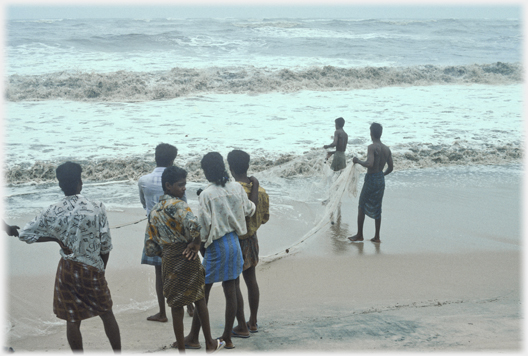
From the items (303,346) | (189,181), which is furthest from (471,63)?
(303,346)

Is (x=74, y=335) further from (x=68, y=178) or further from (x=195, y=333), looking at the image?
(x=68, y=178)

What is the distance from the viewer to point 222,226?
3.31 metres

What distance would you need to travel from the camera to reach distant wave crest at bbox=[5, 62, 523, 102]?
18.5 metres

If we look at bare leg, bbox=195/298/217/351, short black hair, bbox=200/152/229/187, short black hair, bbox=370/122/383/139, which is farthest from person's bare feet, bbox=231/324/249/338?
short black hair, bbox=370/122/383/139

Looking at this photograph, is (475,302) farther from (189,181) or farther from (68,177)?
(189,181)

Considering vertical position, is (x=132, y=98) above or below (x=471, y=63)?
below

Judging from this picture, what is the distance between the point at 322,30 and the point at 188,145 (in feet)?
92.7

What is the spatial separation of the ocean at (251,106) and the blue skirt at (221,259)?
4.44 ft

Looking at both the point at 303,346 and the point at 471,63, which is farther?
the point at 471,63

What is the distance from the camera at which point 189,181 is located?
365 inches

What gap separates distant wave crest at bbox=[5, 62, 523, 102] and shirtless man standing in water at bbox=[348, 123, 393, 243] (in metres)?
13.7

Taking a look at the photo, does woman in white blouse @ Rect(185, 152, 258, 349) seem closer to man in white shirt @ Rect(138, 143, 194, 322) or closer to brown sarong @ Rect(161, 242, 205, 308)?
brown sarong @ Rect(161, 242, 205, 308)

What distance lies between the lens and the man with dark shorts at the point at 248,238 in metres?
3.56

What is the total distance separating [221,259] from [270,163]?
25.3 ft
